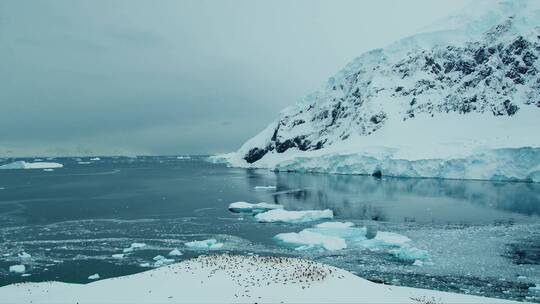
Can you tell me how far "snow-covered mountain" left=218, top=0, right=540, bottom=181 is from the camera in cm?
9988

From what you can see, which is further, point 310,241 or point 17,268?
point 310,241

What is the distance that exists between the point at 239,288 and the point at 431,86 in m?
137

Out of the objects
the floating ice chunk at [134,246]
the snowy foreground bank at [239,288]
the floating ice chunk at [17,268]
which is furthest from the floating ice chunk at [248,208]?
the snowy foreground bank at [239,288]

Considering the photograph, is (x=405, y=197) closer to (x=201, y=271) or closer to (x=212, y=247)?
(x=212, y=247)

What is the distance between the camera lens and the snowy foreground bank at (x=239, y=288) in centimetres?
1955

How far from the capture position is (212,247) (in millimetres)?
38094

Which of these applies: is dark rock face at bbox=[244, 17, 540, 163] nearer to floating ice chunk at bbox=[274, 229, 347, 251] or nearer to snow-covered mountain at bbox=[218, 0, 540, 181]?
snow-covered mountain at bbox=[218, 0, 540, 181]

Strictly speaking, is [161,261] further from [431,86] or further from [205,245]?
[431,86]

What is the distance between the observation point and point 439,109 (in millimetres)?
137750

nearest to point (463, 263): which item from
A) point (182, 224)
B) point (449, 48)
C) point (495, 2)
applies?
point (182, 224)

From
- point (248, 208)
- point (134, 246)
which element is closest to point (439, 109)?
point (248, 208)

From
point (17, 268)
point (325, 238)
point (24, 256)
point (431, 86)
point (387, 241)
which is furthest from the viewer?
point (431, 86)

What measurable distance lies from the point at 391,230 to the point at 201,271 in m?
27.3

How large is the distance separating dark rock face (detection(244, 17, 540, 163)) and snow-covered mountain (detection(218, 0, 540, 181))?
1.05 ft
